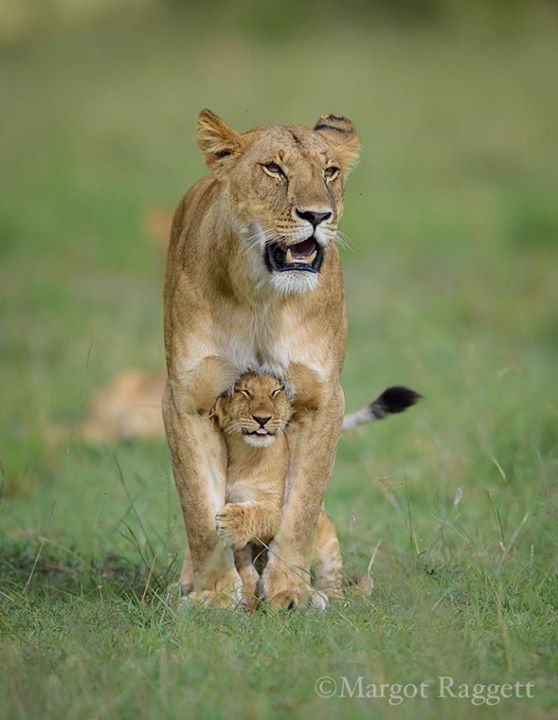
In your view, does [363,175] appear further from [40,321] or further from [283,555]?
[283,555]

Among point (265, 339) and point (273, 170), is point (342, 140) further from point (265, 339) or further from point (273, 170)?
point (265, 339)

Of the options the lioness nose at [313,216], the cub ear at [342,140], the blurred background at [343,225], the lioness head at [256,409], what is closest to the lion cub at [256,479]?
the lioness head at [256,409]

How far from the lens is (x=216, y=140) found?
424 centimetres

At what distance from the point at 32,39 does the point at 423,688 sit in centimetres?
2228

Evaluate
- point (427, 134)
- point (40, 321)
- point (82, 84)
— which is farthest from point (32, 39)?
point (40, 321)

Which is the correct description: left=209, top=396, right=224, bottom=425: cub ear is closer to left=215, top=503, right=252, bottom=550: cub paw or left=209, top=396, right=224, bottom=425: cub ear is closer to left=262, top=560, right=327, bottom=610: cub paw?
left=215, top=503, right=252, bottom=550: cub paw

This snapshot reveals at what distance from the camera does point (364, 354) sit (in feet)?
28.8

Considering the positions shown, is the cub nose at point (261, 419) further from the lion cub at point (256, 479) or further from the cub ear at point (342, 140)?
the cub ear at point (342, 140)

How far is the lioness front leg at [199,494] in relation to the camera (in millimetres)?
4184

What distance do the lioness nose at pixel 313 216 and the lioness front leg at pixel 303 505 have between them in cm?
62

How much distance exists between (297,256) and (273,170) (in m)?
0.26

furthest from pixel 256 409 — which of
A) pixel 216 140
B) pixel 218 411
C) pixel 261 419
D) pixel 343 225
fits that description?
pixel 343 225

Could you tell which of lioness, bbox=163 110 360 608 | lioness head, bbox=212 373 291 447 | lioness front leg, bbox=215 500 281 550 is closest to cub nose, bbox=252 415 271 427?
lioness head, bbox=212 373 291 447

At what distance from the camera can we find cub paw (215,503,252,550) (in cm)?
415
